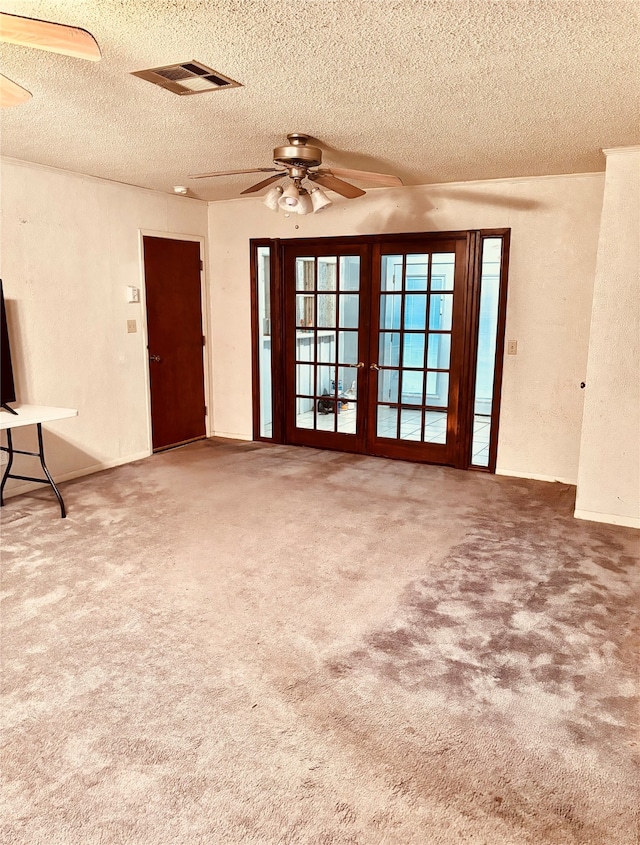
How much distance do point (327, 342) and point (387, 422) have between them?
37.1 inches

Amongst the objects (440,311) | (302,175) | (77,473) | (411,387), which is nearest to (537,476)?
(411,387)

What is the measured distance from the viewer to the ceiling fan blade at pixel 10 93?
2.20m

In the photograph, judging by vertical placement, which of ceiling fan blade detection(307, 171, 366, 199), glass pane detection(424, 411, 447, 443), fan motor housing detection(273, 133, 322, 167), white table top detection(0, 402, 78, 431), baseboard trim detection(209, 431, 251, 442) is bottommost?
baseboard trim detection(209, 431, 251, 442)

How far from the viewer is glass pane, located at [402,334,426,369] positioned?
5.37m

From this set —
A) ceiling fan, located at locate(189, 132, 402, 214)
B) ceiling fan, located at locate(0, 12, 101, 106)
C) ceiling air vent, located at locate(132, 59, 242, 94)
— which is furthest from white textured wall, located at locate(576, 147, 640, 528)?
ceiling fan, located at locate(0, 12, 101, 106)

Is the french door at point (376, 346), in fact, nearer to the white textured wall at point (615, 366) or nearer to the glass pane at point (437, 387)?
the glass pane at point (437, 387)

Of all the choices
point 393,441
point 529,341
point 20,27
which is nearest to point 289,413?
point 393,441

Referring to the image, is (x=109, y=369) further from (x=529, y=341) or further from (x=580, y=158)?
(x=580, y=158)

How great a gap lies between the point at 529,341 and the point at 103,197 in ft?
11.8

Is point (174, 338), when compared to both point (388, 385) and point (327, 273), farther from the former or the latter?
point (388, 385)

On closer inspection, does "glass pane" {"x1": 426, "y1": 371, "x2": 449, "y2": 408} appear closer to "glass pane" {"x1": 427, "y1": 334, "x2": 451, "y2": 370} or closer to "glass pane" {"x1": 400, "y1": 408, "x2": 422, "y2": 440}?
"glass pane" {"x1": 427, "y1": 334, "x2": 451, "y2": 370}

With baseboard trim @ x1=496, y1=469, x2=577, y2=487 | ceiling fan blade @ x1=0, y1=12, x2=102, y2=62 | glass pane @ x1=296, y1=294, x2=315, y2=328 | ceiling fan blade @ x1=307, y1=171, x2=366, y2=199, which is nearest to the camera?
ceiling fan blade @ x1=0, y1=12, x2=102, y2=62

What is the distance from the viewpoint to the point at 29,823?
1.73 metres

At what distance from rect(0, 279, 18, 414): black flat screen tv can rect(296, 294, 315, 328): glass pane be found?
8.40 feet
